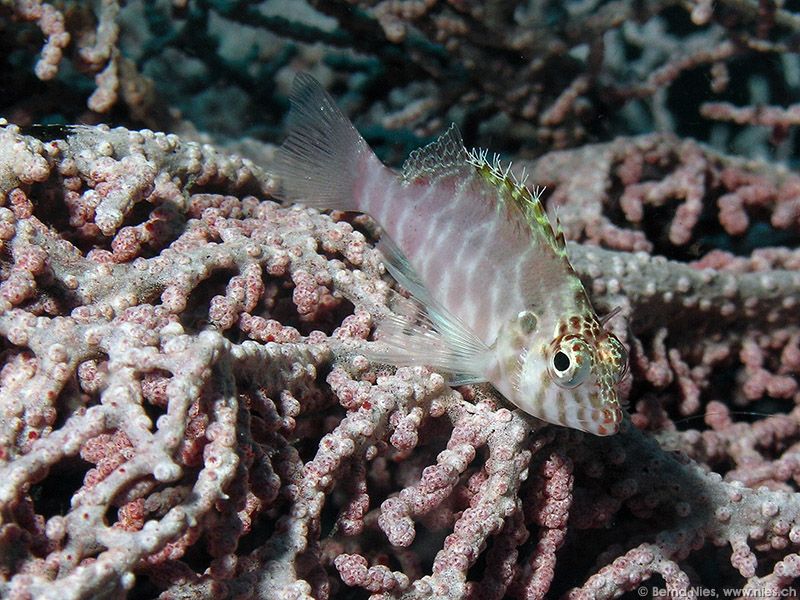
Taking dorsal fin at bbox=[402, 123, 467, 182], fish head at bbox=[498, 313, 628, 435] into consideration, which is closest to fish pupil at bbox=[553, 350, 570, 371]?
fish head at bbox=[498, 313, 628, 435]

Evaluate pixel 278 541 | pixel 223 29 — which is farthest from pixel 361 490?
pixel 223 29

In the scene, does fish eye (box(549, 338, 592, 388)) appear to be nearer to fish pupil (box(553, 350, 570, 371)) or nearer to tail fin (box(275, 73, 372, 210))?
fish pupil (box(553, 350, 570, 371))

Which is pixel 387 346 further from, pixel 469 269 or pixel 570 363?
pixel 570 363

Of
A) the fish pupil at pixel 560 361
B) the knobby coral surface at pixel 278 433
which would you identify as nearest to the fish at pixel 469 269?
the fish pupil at pixel 560 361

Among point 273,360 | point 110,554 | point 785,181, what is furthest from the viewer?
point 785,181

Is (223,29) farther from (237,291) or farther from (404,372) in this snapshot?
(404,372)

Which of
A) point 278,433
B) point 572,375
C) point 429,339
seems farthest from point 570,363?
point 278,433
